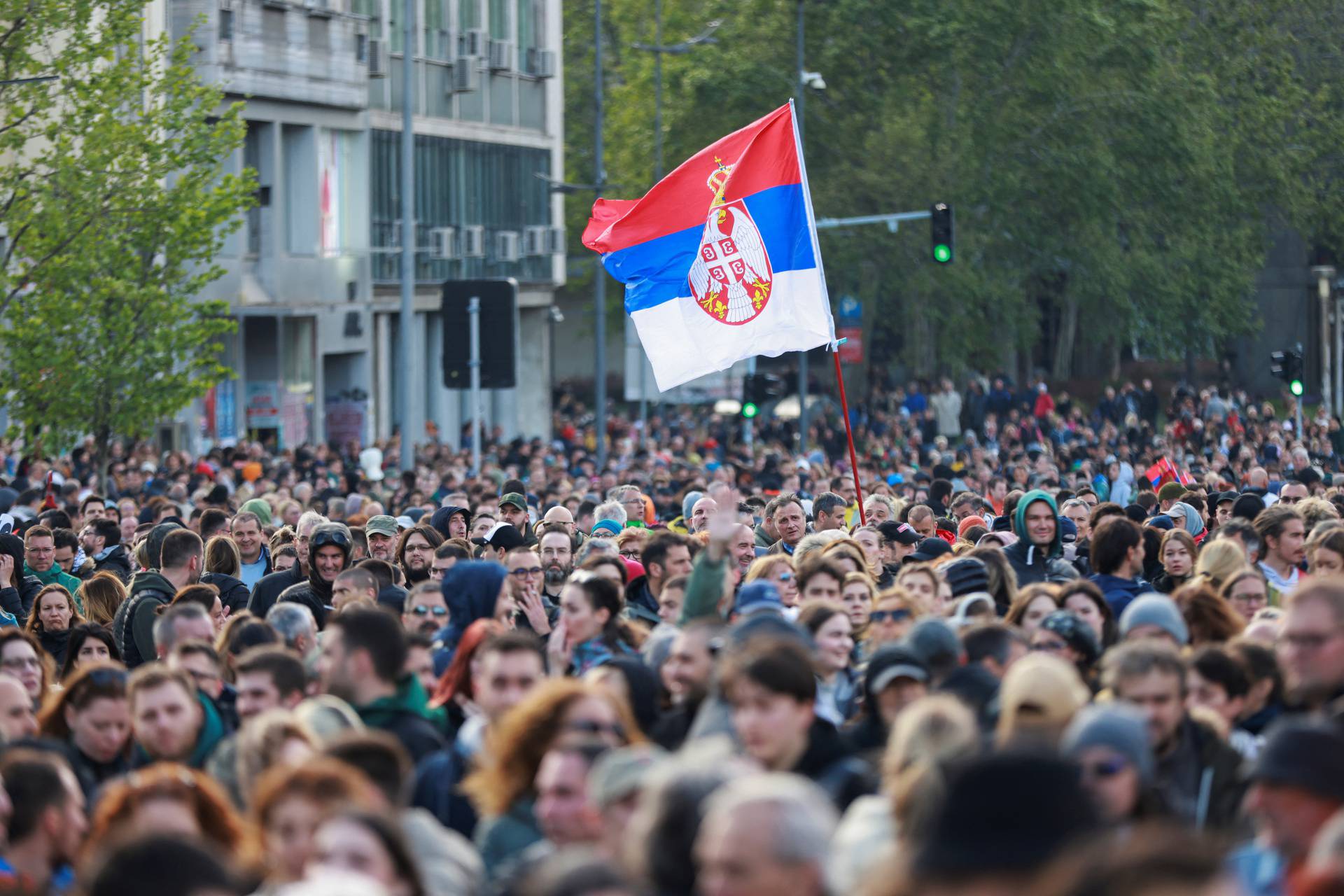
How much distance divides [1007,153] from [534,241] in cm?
1100

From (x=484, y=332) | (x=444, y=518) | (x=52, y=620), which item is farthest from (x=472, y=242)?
(x=52, y=620)

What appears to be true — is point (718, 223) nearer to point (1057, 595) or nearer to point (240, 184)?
point (1057, 595)

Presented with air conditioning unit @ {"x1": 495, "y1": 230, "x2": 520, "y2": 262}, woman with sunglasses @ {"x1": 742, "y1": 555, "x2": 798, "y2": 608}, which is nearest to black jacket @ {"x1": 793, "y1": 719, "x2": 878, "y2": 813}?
woman with sunglasses @ {"x1": 742, "y1": 555, "x2": 798, "y2": 608}

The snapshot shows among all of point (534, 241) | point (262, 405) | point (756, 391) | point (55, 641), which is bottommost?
point (55, 641)

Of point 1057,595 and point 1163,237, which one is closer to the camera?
point 1057,595

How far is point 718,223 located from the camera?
15.7 m

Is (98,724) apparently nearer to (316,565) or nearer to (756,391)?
(316,565)

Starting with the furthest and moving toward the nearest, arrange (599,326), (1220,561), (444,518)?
(599,326) → (444,518) → (1220,561)

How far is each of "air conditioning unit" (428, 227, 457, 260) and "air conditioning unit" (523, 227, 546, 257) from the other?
432cm

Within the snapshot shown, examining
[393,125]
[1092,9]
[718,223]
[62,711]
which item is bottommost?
[62,711]

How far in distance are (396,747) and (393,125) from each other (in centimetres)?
3964

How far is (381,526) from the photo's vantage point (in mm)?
15797

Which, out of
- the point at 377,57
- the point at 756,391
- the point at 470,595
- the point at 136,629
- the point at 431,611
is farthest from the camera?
the point at 377,57

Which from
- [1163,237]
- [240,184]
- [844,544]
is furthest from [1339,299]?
[844,544]
